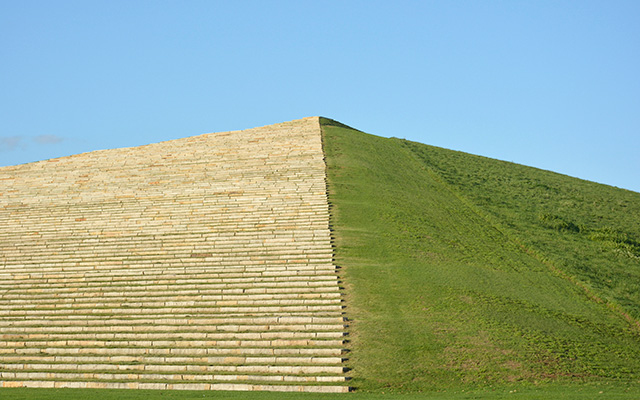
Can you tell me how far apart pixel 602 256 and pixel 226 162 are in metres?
17.8

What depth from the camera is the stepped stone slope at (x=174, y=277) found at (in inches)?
589

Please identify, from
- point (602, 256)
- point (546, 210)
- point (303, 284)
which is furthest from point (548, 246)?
point (303, 284)

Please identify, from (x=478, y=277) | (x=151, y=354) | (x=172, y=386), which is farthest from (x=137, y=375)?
(x=478, y=277)

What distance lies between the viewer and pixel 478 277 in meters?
19.4

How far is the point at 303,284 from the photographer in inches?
715

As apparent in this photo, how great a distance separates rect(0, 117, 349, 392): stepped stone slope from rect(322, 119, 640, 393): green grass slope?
3.75ft

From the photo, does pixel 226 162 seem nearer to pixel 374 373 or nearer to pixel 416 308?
pixel 416 308

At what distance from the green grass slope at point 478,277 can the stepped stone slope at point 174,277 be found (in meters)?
1.14

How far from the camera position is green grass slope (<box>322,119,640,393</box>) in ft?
47.8

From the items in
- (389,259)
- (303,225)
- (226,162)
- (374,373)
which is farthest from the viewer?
(226,162)

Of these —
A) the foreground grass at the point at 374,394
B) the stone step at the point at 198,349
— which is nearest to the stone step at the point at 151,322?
the stone step at the point at 198,349

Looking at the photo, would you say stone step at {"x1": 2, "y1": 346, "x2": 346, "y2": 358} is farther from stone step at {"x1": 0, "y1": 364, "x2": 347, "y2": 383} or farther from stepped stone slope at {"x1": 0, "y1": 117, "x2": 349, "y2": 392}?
stone step at {"x1": 0, "y1": 364, "x2": 347, "y2": 383}

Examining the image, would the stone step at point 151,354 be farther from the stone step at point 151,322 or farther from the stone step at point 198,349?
the stone step at point 151,322

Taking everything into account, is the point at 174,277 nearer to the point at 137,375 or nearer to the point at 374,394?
the point at 137,375
